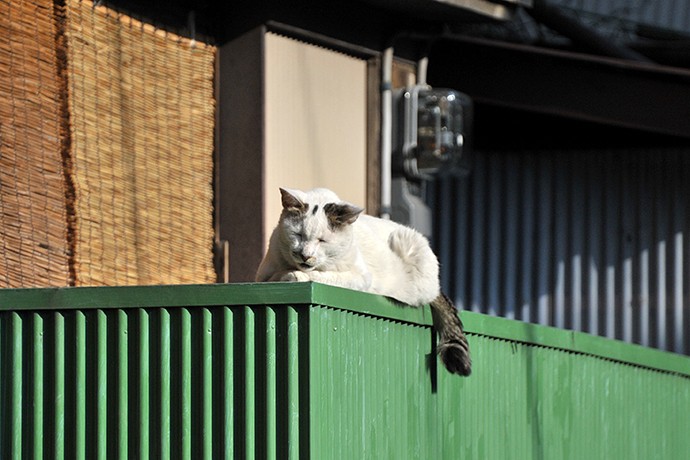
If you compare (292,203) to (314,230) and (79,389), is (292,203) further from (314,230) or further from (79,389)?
(79,389)

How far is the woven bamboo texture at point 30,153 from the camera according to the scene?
29.7ft

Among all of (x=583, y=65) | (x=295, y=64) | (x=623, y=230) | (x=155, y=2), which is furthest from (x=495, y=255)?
(x=155, y=2)

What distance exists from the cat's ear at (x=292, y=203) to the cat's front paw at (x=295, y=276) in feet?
0.97

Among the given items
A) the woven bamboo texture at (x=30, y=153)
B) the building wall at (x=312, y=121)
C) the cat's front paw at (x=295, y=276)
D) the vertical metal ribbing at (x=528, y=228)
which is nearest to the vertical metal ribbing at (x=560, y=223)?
the vertical metal ribbing at (x=528, y=228)

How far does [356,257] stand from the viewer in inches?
301

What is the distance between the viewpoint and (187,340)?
6516 mm

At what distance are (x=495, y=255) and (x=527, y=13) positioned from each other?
2343 mm

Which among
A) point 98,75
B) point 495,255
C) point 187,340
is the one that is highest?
point 98,75

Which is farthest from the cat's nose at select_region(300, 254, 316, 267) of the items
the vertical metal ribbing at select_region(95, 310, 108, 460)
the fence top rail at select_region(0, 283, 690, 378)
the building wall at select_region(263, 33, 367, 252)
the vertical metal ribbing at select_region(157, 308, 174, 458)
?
the building wall at select_region(263, 33, 367, 252)

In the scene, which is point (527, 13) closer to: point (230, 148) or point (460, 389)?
point (230, 148)

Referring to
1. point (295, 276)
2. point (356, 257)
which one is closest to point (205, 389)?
point (295, 276)

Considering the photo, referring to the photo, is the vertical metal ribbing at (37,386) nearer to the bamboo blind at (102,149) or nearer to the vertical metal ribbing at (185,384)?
the vertical metal ribbing at (185,384)

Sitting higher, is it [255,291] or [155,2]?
[155,2]

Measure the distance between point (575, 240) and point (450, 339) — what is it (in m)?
6.50
